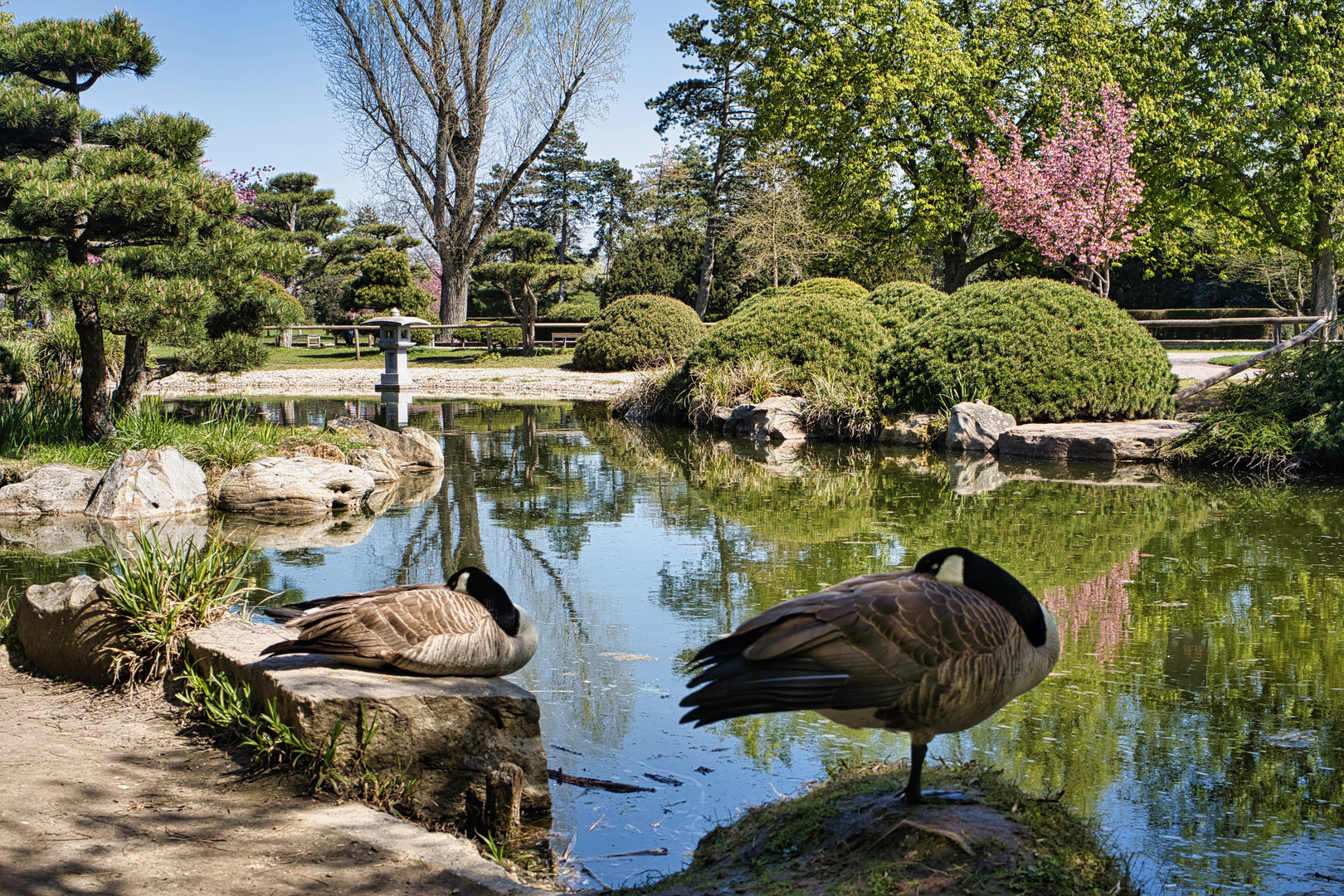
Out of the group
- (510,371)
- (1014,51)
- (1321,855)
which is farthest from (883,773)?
(1014,51)

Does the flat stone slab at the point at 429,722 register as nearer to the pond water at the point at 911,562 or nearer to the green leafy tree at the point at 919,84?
the pond water at the point at 911,562

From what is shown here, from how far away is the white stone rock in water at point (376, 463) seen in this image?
1180 cm

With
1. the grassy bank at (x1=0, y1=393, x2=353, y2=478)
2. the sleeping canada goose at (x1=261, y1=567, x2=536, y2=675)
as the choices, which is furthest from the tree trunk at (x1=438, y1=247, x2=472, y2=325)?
the sleeping canada goose at (x1=261, y1=567, x2=536, y2=675)

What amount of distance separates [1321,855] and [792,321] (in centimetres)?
1572

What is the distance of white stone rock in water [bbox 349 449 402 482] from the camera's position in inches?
464

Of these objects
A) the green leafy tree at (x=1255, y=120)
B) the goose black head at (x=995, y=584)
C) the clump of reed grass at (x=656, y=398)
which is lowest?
the goose black head at (x=995, y=584)

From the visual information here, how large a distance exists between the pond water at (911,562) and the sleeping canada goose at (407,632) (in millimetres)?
654

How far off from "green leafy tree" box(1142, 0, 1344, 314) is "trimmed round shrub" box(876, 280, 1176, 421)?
13116 mm

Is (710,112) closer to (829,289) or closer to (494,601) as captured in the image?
(829,289)

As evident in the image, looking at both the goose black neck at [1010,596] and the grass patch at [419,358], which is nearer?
the goose black neck at [1010,596]

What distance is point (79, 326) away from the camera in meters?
10.6

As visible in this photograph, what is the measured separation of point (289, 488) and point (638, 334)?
18122mm

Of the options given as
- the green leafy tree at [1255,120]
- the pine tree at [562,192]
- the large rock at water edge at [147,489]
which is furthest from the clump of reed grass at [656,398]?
the pine tree at [562,192]

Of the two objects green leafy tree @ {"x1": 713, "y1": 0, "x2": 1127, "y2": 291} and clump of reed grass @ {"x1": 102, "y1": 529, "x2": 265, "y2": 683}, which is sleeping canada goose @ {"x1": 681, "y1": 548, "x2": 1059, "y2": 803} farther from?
green leafy tree @ {"x1": 713, "y1": 0, "x2": 1127, "y2": 291}
